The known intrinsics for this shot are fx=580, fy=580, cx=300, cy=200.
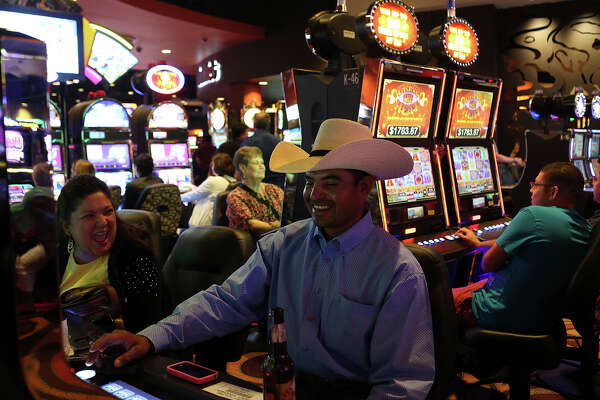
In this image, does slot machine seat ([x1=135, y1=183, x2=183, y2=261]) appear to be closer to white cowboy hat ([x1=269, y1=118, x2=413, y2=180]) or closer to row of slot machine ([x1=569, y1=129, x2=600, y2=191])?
white cowboy hat ([x1=269, y1=118, x2=413, y2=180])

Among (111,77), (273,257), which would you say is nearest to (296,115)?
(273,257)

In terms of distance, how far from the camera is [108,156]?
7.48 metres

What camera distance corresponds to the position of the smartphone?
1304mm

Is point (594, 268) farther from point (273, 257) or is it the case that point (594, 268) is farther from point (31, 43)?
point (31, 43)

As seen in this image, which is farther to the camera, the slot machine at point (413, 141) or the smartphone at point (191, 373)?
the slot machine at point (413, 141)

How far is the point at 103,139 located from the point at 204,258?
5.55 metres

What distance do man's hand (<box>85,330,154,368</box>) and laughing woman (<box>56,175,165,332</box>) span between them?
0.61 meters

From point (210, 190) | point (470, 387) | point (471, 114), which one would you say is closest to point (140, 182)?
point (210, 190)

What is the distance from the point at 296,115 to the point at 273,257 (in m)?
1.83

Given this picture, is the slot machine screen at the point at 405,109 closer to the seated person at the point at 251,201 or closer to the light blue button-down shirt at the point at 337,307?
the seated person at the point at 251,201

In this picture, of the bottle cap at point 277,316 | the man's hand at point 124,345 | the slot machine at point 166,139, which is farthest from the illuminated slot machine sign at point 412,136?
the slot machine at point 166,139

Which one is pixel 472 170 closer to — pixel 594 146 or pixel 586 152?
pixel 586 152

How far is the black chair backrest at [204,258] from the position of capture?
239 centimetres

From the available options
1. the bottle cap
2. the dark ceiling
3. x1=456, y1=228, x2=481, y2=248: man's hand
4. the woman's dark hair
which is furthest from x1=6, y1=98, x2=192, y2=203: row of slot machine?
the bottle cap
